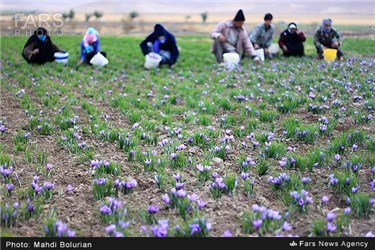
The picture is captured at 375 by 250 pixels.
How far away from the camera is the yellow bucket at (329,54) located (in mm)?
11778

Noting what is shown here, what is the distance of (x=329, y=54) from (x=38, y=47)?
852 centimetres

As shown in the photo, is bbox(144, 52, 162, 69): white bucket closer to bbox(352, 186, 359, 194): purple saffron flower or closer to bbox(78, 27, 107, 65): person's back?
bbox(78, 27, 107, 65): person's back

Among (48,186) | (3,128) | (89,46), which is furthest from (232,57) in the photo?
(48,186)

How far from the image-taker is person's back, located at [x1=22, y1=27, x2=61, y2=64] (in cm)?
1146

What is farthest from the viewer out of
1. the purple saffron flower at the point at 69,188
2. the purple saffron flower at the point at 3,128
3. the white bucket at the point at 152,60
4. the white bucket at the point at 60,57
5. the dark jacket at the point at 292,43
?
the dark jacket at the point at 292,43

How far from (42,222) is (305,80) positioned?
21.9ft

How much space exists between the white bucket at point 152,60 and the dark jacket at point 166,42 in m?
0.35

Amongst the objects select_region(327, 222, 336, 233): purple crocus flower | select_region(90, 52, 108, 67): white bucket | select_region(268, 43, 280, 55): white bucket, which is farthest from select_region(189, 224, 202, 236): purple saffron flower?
select_region(268, 43, 280, 55): white bucket

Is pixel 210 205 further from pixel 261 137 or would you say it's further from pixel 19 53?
pixel 19 53

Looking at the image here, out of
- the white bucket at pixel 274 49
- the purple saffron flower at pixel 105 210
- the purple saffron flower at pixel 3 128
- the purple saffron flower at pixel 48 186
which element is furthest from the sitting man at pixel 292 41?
the purple saffron flower at pixel 105 210

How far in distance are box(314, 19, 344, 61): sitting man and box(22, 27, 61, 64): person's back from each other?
807 centimetres

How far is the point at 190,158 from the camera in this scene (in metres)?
4.40

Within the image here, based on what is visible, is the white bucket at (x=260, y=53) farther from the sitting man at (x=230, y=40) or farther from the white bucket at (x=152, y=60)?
the white bucket at (x=152, y=60)

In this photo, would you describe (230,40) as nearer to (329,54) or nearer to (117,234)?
(329,54)
